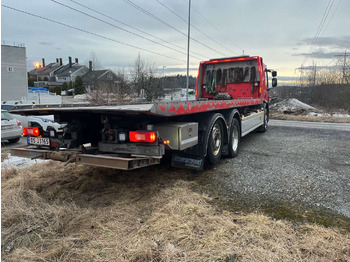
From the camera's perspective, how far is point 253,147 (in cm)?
788

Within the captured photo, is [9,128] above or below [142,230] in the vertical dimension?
above

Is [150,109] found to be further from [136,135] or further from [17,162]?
[17,162]

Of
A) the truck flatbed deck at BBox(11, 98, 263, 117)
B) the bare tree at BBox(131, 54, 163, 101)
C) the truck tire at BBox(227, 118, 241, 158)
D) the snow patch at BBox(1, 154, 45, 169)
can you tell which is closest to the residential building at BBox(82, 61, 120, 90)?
the bare tree at BBox(131, 54, 163, 101)

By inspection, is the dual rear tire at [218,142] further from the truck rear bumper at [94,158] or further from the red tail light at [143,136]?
the red tail light at [143,136]

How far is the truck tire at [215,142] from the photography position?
539 cm

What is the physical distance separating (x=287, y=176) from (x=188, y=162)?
6.38 ft

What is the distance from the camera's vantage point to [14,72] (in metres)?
41.6

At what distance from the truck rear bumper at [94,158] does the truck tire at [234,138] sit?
2.82 meters

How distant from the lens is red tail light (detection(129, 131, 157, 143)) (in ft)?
12.3

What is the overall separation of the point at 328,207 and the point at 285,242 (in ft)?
4.55

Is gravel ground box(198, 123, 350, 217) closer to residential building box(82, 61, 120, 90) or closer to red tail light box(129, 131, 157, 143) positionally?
red tail light box(129, 131, 157, 143)

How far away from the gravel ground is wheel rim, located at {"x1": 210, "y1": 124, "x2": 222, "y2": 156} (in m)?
0.38

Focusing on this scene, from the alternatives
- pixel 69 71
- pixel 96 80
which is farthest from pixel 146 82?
pixel 69 71

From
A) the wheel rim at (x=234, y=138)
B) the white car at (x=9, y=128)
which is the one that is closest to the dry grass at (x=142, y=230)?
the wheel rim at (x=234, y=138)
